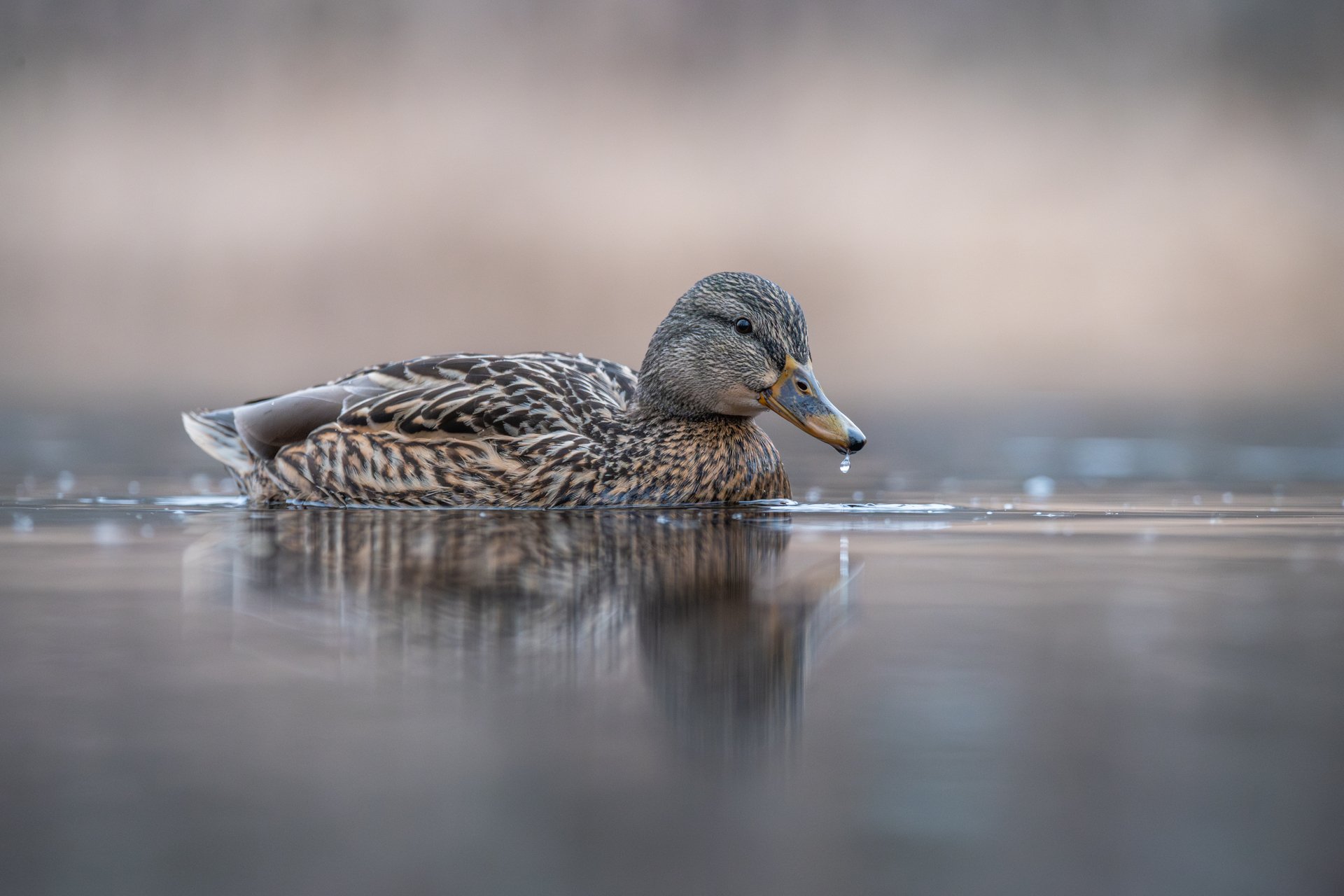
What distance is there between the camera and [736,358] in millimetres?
6539

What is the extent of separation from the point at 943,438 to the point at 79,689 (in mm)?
10016

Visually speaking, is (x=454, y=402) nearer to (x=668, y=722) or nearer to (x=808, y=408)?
(x=808, y=408)

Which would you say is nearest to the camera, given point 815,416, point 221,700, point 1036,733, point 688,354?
point 1036,733

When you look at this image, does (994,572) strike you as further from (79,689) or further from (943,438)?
(943,438)

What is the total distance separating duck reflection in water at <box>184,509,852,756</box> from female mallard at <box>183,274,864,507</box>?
0.32 m

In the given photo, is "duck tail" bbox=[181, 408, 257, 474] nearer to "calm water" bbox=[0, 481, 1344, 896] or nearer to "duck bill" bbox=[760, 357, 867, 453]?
"calm water" bbox=[0, 481, 1344, 896]

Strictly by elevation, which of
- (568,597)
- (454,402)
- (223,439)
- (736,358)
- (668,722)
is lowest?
(668,722)

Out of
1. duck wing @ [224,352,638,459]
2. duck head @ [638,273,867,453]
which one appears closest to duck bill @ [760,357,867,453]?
duck head @ [638,273,867,453]

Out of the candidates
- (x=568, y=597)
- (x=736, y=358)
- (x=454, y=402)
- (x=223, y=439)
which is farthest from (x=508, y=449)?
(x=568, y=597)

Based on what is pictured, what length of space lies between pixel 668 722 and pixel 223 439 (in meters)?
5.34

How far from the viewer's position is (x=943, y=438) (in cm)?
1241

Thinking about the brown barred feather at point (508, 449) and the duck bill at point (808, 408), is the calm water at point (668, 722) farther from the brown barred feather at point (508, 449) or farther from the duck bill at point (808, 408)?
the brown barred feather at point (508, 449)

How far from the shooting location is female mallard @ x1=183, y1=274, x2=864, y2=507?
6.47 metres

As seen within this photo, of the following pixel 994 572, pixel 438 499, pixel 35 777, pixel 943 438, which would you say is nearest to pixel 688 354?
pixel 438 499
